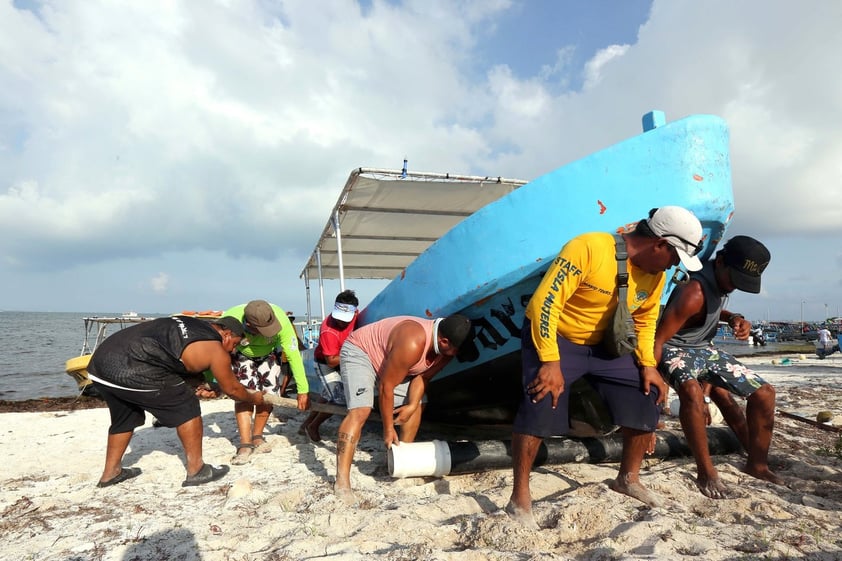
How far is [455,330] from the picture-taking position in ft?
9.66

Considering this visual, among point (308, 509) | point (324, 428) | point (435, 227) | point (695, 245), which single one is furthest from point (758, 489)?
point (435, 227)

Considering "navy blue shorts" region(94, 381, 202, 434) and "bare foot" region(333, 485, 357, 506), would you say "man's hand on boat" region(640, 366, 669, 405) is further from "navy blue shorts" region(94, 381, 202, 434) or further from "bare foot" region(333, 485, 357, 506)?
"navy blue shorts" region(94, 381, 202, 434)

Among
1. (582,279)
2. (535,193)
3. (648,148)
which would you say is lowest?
(582,279)

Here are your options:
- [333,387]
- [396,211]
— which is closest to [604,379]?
[333,387]

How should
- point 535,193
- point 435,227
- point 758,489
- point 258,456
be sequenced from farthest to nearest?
1. point 435,227
2. point 258,456
3. point 535,193
4. point 758,489

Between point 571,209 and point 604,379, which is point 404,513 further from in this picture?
point 571,209

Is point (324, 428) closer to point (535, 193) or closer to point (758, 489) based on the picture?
point (535, 193)

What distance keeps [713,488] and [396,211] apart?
4281mm

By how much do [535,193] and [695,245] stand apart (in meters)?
1.07

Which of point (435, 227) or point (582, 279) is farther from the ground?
point (435, 227)

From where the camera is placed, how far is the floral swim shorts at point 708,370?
273 cm

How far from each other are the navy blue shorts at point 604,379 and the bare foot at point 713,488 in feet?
1.50

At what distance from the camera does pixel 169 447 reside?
14.2ft

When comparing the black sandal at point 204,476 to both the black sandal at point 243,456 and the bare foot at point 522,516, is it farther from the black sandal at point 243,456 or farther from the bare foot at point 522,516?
the bare foot at point 522,516
